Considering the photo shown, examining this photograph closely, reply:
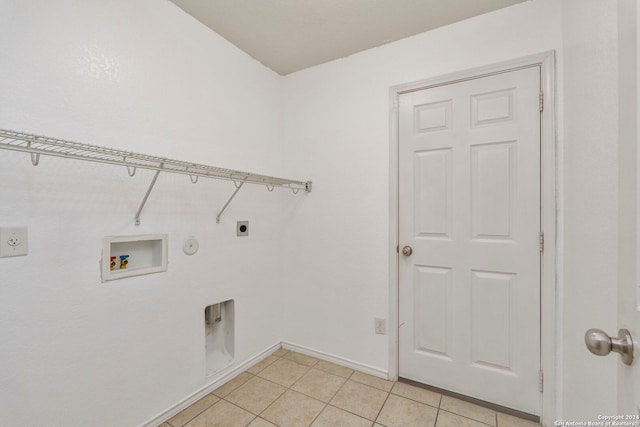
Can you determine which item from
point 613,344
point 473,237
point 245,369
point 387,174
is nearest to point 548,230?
point 473,237

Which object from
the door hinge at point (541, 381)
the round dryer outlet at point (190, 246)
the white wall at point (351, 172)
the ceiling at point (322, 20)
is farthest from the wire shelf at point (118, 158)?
the door hinge at point (541, 381)

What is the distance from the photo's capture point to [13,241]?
1.07 meters

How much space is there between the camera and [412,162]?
73.5 inches

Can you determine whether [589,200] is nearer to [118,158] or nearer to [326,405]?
[326,405]

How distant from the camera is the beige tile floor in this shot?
154 centimetres

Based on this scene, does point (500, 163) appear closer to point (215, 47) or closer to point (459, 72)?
point (459, 72)

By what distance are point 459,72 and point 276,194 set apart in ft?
5.11

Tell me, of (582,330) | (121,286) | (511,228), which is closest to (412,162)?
(511,228)

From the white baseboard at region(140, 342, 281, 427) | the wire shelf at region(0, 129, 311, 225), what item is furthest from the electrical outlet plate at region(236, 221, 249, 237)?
the white baseboard at region(140, 342, 281, 427)

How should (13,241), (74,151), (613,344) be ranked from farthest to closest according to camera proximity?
1. (74,151)
2. (13,241)
3. (613,344)

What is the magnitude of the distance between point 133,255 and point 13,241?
1.51ft

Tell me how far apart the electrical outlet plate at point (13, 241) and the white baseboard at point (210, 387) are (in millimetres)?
1049

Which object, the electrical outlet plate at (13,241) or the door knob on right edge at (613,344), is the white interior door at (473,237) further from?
the electrical outlet plate at (13,241)

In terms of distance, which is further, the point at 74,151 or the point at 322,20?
the point at 322,20
